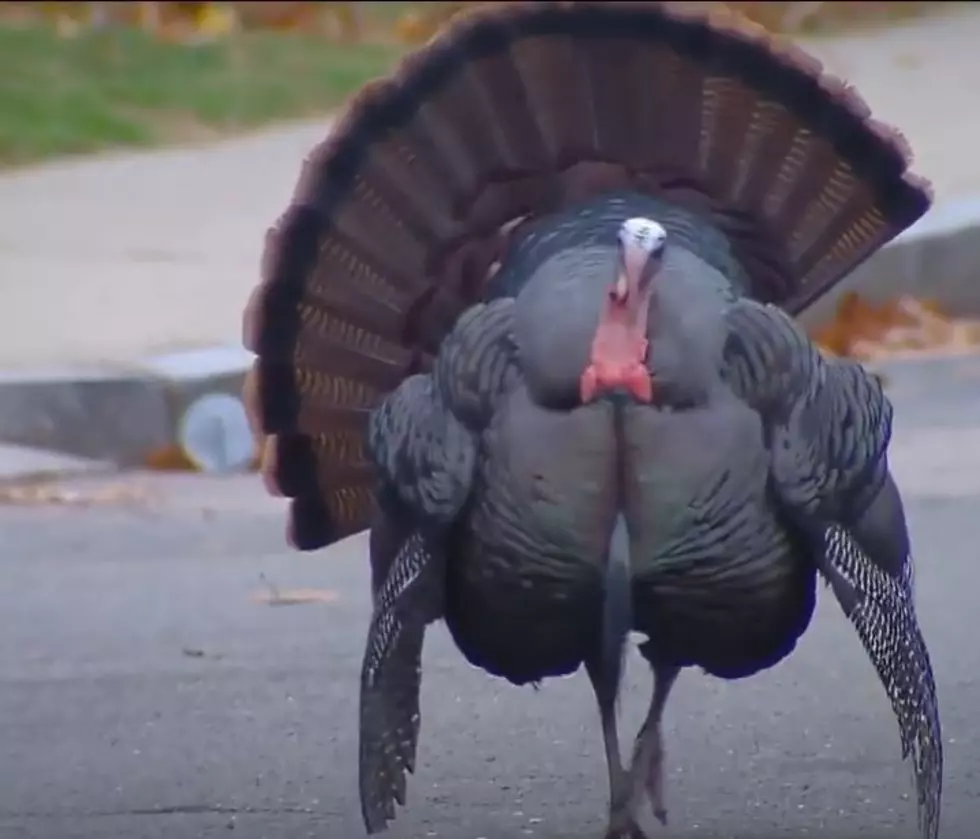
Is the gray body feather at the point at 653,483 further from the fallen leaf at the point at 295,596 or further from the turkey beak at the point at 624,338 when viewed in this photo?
the fallen leaf at the point at 295,596

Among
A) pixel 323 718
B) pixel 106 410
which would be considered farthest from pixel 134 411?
pixel 323 718

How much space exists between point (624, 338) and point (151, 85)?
31.5 feet

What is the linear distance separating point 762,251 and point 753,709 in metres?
1.16

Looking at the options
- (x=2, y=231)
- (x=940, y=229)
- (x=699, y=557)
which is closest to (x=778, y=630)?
(x=699, y=557)

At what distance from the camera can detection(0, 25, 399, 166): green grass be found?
11.6 meters

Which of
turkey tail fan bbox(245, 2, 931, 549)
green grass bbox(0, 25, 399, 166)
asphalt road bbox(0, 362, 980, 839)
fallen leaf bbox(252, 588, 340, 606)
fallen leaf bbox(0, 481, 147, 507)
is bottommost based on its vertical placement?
green grass bbox(0, 25, 399, 166)

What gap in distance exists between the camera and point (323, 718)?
183 inches

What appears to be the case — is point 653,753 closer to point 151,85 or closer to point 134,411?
point 134,411

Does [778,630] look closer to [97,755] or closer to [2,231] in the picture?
[97,755]

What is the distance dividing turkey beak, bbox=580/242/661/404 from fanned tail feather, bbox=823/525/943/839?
0.42 meters

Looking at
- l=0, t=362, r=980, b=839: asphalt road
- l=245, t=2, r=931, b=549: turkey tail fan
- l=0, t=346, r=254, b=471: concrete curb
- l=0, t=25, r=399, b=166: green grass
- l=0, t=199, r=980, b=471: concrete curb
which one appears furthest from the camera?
l=0, t=25, r=399, b=166: green grass

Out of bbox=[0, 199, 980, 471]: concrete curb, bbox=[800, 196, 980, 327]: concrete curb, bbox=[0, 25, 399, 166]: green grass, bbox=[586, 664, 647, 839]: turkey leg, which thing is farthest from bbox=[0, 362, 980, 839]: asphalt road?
bbox=[0, 25, 399, 166]: green grass

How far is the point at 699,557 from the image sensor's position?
3289 millimetres

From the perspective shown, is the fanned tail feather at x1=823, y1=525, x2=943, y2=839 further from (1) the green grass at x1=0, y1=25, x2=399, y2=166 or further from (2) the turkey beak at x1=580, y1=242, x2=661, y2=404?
(1) the green grass at x1=0, y1=25, x2=399, y2=166
